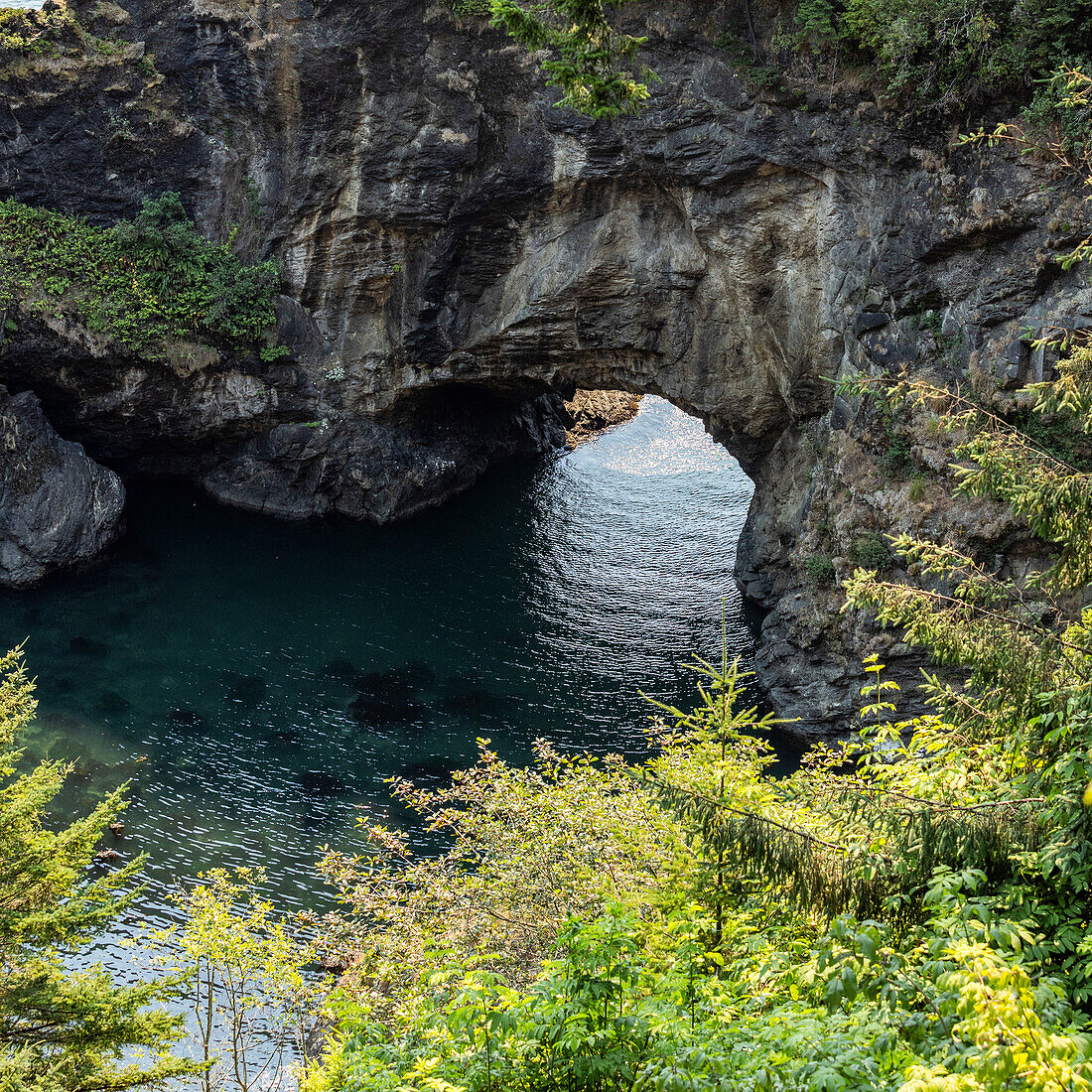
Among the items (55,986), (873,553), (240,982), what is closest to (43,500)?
(240,982)

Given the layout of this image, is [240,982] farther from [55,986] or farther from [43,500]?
[43,500]

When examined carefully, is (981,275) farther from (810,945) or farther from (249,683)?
(249,683)

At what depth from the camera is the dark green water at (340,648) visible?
65.5 ft

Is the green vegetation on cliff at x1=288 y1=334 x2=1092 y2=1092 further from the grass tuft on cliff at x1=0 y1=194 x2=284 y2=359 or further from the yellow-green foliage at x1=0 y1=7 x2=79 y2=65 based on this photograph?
the yellow-green foliage at x1=0 y1=7 x2=79 y2=65

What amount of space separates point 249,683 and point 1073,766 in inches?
842

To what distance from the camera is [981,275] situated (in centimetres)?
1911

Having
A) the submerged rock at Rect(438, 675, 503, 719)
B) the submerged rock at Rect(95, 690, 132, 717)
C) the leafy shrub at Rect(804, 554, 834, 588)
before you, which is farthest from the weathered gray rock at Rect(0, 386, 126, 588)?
the leafy shrub at Rect(804, 554, 834, 588)

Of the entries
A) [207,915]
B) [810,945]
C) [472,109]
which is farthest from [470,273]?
[810,945]

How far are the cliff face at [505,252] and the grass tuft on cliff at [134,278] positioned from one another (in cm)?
74

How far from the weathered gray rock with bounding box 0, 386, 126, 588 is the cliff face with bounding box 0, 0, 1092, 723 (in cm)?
206

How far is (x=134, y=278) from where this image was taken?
94.2 feet

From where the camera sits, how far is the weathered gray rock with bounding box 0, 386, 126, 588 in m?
27.2

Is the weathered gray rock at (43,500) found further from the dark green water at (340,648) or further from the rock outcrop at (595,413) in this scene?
the rock outcrop at (595,413)

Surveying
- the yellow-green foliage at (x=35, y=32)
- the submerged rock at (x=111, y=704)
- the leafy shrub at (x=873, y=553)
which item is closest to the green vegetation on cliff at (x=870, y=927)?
the leafy shrub at (x=873, y=553)
